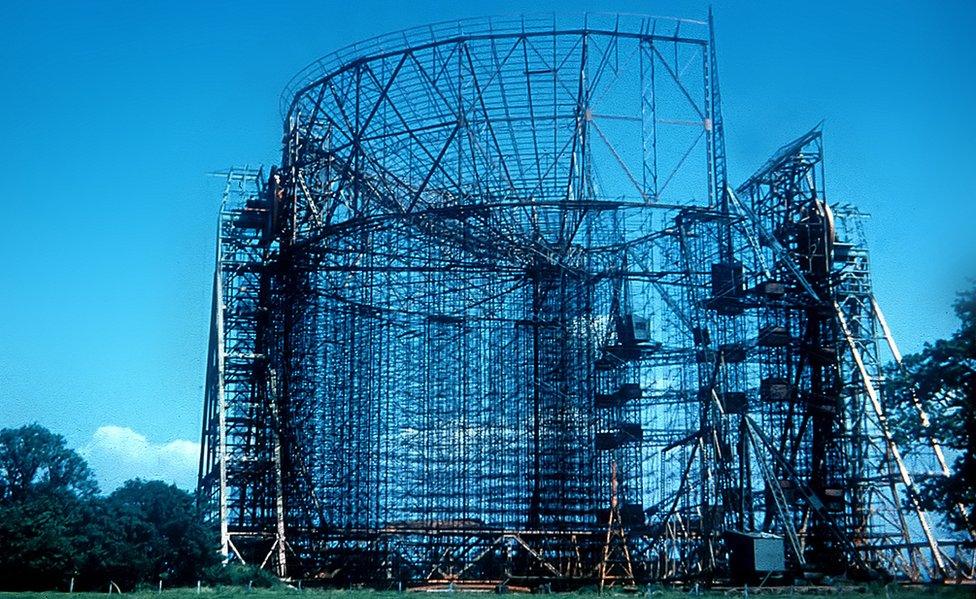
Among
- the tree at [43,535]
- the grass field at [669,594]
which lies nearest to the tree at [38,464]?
the tree at [43,535]

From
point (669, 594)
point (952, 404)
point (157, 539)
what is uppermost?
point (952, 404)

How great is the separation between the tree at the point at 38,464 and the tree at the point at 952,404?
111 ft

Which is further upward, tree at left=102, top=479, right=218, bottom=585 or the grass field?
tree at left=102, top=479, right=218, bottom=585

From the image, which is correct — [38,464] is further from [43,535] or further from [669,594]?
[669,594]

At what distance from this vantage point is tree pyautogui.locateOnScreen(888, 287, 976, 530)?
1299 inches

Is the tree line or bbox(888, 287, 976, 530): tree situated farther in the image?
the tree line

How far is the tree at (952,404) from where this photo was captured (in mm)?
33000

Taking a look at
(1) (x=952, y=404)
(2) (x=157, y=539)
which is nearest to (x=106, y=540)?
(2) (x=157, y=539)

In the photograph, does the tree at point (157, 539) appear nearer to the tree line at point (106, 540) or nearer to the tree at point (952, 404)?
the tree line at point (106, 540)

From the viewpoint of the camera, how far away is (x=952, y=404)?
33.8 meters

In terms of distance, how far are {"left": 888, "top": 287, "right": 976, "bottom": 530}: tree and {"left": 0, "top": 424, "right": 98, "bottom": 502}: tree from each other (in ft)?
111

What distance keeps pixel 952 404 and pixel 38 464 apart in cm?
3704

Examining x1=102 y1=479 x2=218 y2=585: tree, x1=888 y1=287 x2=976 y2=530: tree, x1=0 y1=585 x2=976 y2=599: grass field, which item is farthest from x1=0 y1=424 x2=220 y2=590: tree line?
x1=888 y1=287 x2=976 y2=530: tree

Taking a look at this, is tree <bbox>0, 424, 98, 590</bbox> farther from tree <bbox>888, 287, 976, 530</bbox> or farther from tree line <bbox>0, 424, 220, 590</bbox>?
tree <bbox>888, 287, 976, 530</bbox>
